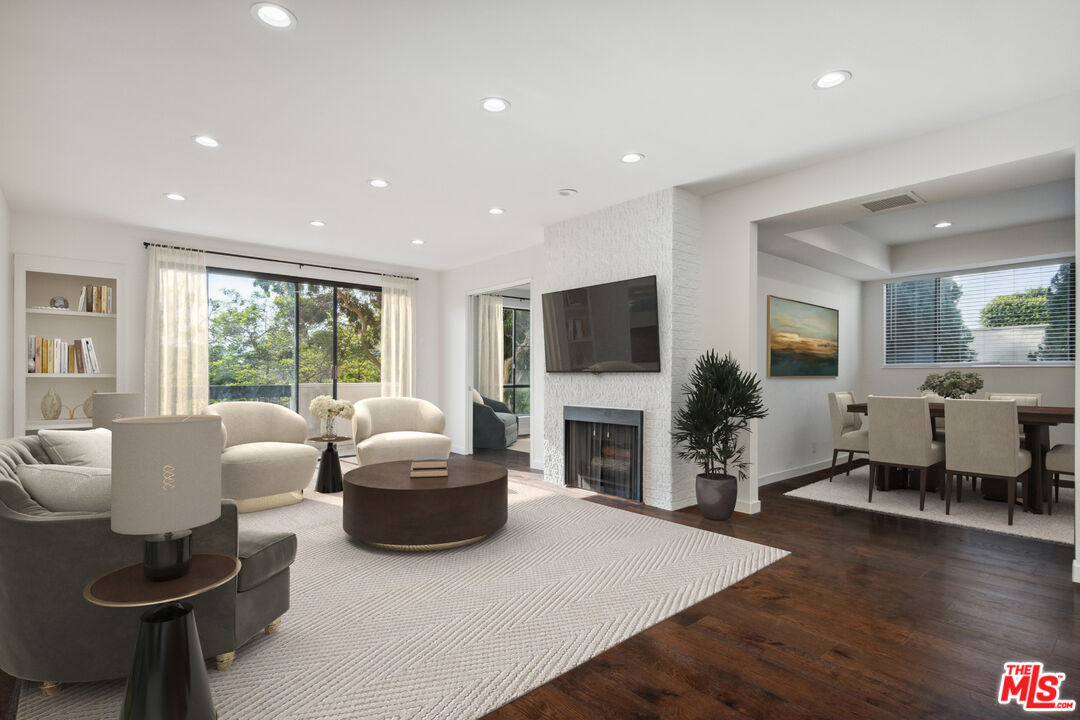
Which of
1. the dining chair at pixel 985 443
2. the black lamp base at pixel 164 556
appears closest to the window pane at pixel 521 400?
the dining chair at pixel 985 443

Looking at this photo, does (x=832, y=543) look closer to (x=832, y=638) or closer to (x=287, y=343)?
(x=832, y=638)

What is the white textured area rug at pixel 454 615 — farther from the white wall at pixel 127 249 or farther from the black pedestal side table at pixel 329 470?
the white wall at pixel 127 249

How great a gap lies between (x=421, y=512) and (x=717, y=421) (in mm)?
2233

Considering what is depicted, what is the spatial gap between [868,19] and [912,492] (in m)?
4.31

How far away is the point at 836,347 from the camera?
662 cm

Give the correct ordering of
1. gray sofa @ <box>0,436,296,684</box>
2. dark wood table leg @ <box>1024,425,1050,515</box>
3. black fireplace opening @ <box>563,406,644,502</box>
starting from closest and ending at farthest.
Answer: gray sofa @ <box>0,436,296,684</box>
dark wood table leg @ <box>1024,425,1050,515</box>
black fireplace opening @ <box>563,406,644,502</box>

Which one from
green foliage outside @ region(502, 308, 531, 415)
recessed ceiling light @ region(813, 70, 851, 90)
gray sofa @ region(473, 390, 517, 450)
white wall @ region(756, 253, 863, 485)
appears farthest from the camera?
green foliage outside @ region(502, 308, 531, 415)

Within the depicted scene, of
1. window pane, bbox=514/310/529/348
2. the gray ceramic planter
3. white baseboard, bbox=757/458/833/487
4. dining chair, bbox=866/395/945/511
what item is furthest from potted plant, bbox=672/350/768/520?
window pane, bbox=514/310/529/348

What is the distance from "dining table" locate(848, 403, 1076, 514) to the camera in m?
4.04

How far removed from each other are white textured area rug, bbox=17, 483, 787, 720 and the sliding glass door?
288cm

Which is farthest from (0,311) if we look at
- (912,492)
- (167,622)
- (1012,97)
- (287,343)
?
(912,492)

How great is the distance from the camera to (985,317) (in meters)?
6.22

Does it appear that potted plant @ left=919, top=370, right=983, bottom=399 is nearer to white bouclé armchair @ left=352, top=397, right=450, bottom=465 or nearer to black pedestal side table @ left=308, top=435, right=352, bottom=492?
white bouclé armchair @ left=352, top=397, right=450, bottom=465

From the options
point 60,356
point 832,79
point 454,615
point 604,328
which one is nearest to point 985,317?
point 604,328
